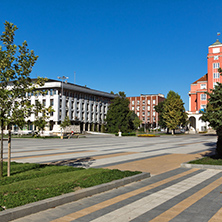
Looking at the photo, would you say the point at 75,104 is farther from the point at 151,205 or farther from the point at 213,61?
the point at 151,205

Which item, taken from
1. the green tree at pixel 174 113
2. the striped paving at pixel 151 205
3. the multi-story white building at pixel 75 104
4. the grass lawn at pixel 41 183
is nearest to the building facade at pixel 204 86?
the green tree at pixel 174 113

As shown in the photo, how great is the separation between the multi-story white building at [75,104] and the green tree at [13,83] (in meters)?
55.2

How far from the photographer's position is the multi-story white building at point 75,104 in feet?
233

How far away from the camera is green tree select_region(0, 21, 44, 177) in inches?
338

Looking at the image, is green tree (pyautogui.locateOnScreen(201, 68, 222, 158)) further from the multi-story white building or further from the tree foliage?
the tree foliage

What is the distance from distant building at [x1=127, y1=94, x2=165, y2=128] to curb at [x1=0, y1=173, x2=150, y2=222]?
111560 mm

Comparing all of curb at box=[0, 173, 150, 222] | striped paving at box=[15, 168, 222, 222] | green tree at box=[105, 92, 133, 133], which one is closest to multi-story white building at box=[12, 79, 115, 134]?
green tree at box=[105, 92, 133, 133]

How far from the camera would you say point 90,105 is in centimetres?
8481

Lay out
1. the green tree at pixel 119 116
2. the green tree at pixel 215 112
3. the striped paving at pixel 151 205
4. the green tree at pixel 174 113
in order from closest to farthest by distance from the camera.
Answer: the striped paving at pixel 151 205 → the green tree at pixel 215 112 → the green tree at pixel 174 113 → the green tree at pixel 119 116

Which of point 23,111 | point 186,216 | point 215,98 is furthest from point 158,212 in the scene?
point 215,98

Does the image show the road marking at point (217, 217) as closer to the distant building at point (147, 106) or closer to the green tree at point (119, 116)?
the green tree at point (119, 116)

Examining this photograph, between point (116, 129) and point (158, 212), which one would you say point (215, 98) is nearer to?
point (158, 212)

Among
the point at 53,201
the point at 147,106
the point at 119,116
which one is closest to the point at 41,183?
the point at 53,201

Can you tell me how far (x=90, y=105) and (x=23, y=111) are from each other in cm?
7614
